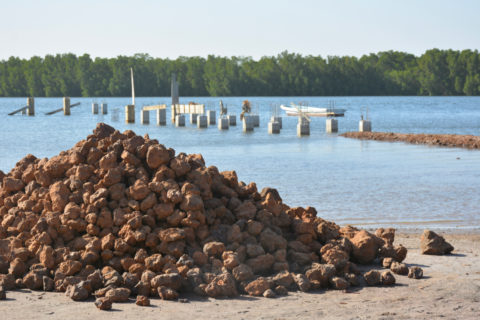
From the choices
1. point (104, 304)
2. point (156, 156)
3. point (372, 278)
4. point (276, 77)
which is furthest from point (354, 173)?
point (276, 77)

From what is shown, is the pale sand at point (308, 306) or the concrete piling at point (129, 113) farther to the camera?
the concrete piling at point (129, 113)

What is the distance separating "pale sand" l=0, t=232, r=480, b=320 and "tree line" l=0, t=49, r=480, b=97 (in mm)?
179513

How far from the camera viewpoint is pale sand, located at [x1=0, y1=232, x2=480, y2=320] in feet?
21.9

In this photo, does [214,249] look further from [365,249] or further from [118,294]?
[365,249]

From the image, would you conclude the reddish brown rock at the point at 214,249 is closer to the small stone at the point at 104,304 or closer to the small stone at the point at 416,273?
the small stone at the point at 104,304

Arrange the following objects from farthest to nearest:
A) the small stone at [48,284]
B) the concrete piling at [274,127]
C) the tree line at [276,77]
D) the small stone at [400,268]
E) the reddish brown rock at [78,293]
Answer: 1. the tree line at [276,77]
2. the concrete piling at [274,127]
3. the small stone at [400,268]
4. the small stone at [48,284]
5. the reddish brown rock at [78,293]

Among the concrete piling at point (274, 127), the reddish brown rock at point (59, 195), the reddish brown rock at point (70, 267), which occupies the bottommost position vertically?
the concrete piling at point (274, 127)

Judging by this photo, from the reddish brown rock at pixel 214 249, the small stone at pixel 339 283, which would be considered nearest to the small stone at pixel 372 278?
the small stone at pixel 339 283

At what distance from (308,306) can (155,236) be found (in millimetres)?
1911

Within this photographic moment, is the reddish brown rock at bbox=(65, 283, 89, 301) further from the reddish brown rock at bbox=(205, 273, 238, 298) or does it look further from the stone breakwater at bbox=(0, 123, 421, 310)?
the reddish brown rock at bbox=(205, 273, 238, 298)

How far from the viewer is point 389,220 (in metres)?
13.2

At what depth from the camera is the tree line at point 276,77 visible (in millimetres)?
186375

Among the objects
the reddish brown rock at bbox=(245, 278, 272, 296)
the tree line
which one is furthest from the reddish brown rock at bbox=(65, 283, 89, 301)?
the tree line

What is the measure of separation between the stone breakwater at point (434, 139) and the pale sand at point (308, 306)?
28.6 metres
